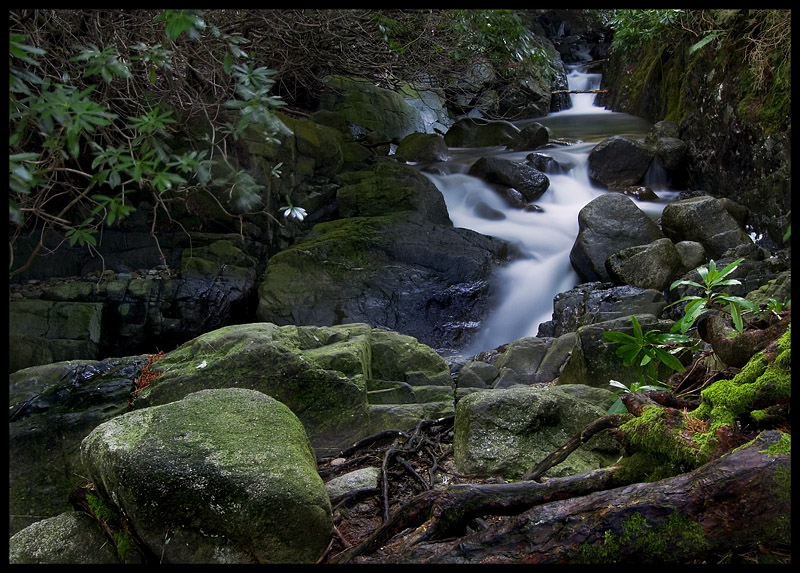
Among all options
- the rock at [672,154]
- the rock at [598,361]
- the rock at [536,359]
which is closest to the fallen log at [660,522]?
the rock at [598,361]

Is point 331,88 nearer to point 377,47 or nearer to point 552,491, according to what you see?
point 377,47

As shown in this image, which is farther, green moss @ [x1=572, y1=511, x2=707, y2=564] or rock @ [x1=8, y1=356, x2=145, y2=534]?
rock @ [x1=8, y1=356, x2=145, y2=534]

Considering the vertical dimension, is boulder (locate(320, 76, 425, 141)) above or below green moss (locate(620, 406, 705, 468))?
below

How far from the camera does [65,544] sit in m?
2.61

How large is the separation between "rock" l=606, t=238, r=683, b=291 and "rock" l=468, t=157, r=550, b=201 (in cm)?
325

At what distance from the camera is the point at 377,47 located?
26.5ft

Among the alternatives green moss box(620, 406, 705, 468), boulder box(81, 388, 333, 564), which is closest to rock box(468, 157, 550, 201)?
green moss box(620, 406, 705, 468)

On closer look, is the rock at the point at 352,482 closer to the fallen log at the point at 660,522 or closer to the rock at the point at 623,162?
the fallen log at the point at 660,522

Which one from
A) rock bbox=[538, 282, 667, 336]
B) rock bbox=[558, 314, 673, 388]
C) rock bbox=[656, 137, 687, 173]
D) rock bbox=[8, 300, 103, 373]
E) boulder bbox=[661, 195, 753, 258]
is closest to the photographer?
rock bbox=[558, 314, 673, 388]

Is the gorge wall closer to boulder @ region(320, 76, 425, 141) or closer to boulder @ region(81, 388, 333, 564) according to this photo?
boulder @ region(320, 76, 425, 141)

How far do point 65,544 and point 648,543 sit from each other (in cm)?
232

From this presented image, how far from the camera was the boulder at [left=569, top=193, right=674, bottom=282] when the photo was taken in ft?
28.5

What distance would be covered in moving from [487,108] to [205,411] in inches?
572

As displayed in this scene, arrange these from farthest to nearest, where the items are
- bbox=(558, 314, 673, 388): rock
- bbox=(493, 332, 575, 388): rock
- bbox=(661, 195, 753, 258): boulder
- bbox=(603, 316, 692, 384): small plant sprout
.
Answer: bbox=(661, 195, 753, 258): boulder < bbox=(493, 332, 575, 388): rock < bbox=(558, 314, 673, 388): rock < bbox=(603, 316, 692, 384): small plant sprout
